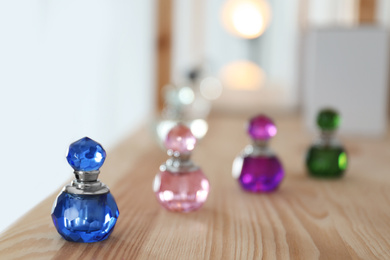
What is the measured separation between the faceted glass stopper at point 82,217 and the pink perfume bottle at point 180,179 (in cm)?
13

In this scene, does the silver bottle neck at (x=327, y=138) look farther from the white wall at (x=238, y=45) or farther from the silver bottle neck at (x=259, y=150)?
the white wall at (x=238, y=45)

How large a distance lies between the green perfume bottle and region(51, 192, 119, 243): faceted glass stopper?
46 centimetres

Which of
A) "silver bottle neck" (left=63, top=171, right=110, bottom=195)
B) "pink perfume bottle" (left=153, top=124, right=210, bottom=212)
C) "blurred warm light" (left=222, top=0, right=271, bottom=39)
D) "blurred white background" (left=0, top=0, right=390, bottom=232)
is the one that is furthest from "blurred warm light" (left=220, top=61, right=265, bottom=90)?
"silver bottle neck" (left=63, top=171, right=110, bottom=195)

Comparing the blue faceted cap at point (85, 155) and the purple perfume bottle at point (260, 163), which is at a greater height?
the blue faceted cap at point (85, 155)

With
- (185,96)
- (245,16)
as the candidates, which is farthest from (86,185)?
(245,16)

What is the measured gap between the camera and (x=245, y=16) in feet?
10.6

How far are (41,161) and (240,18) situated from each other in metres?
2.55

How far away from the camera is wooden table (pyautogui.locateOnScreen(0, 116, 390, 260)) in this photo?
20.8 inches

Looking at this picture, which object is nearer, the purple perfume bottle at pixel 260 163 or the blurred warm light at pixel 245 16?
the purple perfume bottle at pixel 260 163

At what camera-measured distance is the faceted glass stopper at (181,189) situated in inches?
25.9

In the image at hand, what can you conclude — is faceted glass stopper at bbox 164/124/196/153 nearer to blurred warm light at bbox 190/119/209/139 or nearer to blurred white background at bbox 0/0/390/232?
blurred white background at bbox 0/0/390/232

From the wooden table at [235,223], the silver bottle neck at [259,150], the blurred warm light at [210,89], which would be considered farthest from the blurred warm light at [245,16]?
the silver bottle neck at [259,150]

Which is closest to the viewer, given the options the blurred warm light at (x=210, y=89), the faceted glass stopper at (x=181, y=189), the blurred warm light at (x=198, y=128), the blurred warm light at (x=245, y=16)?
the faceted glass stopper at (x=181, y=189)

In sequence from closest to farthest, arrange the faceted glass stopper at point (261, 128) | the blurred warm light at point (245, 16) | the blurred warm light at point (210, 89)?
1. the faceted glass stopper at point (261, 128)
2. the blurred warm light at point (210, 89)
3. the blurred warm light at point (245, 16)
